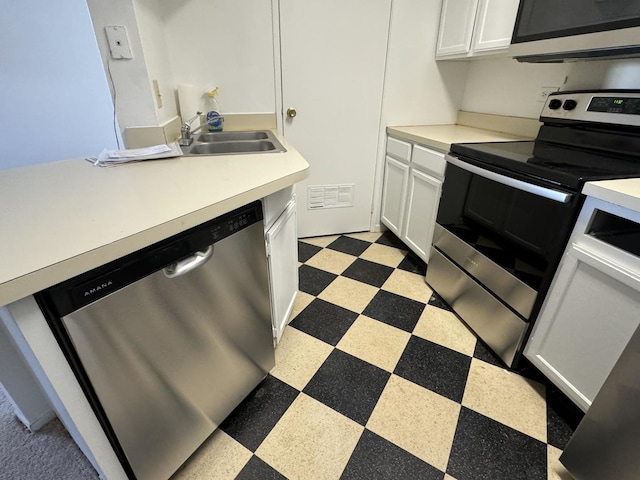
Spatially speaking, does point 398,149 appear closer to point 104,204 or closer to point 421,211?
point 421,211

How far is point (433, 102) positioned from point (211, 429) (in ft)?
8.13

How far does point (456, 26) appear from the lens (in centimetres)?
194

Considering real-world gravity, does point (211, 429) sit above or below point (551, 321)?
below

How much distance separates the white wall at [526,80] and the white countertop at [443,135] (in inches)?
6.7

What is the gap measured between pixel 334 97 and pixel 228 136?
841mm

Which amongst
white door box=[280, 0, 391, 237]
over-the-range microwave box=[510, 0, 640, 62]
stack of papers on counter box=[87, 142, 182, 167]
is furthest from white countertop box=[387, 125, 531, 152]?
stack of papers on counter box=[87, 142, 182, 167]

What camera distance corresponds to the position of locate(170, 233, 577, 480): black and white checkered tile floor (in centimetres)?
101

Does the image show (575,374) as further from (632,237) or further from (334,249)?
(334,249)

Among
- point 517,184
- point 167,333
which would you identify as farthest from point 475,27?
point 167,333

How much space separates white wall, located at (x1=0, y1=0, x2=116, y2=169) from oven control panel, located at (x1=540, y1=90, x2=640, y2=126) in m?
2.39

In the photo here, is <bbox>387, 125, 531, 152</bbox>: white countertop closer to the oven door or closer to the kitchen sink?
the oven door

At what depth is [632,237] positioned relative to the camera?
2.96ft

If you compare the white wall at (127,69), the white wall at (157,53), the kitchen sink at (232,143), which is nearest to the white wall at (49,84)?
the white wall at (157,53)

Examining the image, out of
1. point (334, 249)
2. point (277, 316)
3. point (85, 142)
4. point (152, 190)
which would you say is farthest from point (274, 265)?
point (85, 142)
